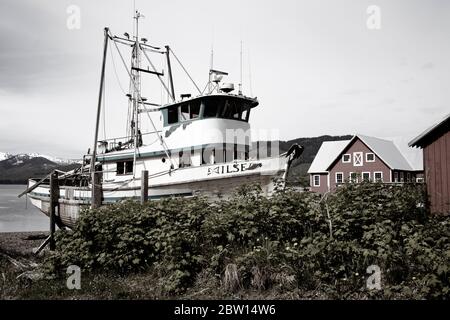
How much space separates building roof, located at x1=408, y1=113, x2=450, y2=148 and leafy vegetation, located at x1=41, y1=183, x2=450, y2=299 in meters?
3.50

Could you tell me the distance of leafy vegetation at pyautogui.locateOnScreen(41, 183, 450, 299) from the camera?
6.07 m

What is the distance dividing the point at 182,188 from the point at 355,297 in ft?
38.1

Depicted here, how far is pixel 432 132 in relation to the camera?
12016 mm

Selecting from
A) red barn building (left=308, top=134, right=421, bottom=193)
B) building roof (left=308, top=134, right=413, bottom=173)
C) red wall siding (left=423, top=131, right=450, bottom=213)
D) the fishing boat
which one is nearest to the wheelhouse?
the fishing boat

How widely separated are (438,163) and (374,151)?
26959 mm

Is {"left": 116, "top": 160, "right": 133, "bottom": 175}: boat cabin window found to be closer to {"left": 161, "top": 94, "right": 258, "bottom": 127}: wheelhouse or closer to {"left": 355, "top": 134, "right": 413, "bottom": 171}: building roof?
{"left": 161, "top": 94, "right": 258, "bottom": 127}: wheelhouse

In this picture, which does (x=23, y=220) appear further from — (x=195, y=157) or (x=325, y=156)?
(x=325, y=156)

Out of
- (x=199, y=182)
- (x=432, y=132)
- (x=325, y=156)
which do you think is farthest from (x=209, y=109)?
(x=325, y=156)

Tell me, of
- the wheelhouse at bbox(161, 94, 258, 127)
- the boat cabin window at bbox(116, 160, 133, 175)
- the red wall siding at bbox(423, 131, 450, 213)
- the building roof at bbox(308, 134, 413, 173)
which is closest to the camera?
the red wall siding at bbox(423, 131, 450, 213)

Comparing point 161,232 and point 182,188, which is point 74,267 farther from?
point 182,188

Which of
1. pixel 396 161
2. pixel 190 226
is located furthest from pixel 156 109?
pixel 396 161
